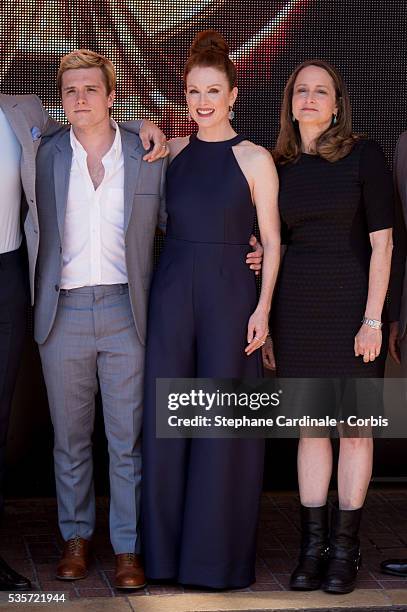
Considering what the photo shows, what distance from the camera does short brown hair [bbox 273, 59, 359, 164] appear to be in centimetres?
397

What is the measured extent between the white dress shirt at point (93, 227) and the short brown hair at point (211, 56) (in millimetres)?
416

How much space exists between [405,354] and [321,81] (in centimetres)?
99

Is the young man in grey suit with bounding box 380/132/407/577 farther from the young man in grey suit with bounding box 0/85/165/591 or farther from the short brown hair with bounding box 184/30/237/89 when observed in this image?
the young man in grey suit with bounding box 0/85/165/591

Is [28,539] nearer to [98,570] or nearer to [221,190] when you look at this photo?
[98,570]

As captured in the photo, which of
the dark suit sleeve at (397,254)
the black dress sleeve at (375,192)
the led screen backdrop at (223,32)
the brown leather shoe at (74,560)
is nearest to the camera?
the black dress sleeve at (375,192)

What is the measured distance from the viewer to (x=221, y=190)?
3982 mm

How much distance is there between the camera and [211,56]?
13.1 feet

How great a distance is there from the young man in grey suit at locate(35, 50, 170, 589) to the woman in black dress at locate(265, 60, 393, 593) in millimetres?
487

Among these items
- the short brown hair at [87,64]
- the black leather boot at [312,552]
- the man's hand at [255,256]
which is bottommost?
the black leather boot at [312,552]

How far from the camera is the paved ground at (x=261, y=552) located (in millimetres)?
3992

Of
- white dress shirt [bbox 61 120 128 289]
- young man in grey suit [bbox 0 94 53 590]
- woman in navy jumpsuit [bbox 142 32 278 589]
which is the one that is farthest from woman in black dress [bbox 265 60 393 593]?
young man in grey suit [bbox 0 94 53 590]

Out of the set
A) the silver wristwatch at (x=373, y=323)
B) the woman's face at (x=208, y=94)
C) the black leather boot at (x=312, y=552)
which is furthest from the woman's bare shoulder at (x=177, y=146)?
the black leather boot at (x=312, y=552)

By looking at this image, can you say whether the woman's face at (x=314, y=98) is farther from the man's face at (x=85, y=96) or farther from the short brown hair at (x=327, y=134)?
the man's face at (x=85, y=96)

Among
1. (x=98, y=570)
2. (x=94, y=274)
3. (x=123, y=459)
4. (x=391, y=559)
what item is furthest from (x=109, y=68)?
(x=391, y=559)
